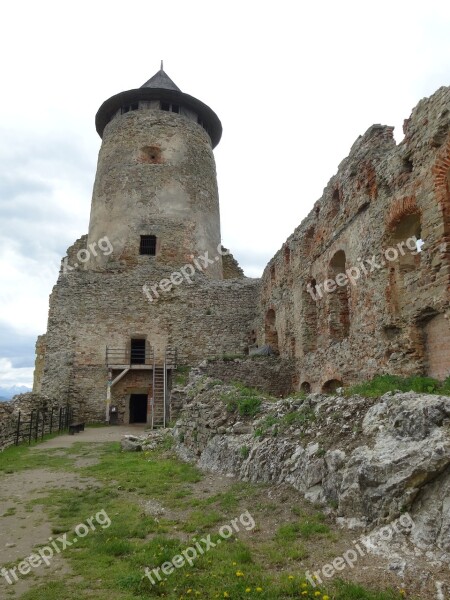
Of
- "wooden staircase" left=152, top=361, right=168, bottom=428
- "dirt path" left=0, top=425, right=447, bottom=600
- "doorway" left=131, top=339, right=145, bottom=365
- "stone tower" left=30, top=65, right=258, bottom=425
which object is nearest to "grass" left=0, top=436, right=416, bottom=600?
"dirt path" left=0, top=425, right=447, bottom=600

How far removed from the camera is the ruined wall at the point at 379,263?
8727mm

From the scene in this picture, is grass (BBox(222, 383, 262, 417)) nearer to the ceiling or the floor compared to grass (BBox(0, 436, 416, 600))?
nearer to the ceiling

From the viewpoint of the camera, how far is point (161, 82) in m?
29.6

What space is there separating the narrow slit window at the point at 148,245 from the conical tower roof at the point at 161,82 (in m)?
9.55

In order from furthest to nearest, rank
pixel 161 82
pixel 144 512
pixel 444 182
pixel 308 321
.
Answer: pixel 161 82 → pixel 308 321 → pixel 444 182 → pixel 144 512

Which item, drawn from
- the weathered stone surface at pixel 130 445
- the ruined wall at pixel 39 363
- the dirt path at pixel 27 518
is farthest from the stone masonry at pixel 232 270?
the dirt path at pixel 27 518

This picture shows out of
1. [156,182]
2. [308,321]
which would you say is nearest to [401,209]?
[308,321]

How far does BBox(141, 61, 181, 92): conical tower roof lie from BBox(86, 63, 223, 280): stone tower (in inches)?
6.7

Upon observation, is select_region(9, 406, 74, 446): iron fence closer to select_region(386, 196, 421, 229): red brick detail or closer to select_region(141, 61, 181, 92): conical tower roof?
select_region(386, 196, 421, 229): red brick detail

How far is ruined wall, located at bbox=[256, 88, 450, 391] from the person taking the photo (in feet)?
28.6

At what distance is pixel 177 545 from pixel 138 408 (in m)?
17.8

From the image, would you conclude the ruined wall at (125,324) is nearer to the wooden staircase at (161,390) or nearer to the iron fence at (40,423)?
the wooden staircase at (161,390)

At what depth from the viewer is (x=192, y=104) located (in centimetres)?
2830

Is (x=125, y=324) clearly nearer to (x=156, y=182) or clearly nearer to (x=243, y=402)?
(x=156, y=182)
